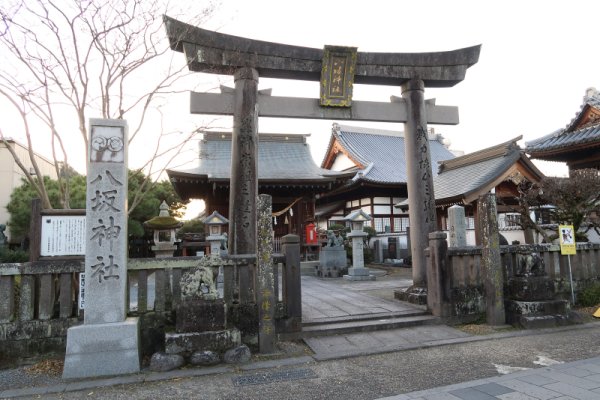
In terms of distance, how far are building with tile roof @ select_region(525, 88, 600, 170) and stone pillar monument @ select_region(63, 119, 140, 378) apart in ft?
46.2

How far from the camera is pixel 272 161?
23.1 metres

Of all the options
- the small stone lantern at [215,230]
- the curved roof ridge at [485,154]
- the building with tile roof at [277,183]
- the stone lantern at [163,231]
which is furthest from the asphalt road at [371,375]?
the curved roof ridge at [485,154]

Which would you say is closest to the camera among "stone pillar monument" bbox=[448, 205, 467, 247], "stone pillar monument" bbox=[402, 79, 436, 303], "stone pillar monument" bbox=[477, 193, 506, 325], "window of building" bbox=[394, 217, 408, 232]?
"stone pillar monument" bbox=[477, 193, 506, 325]

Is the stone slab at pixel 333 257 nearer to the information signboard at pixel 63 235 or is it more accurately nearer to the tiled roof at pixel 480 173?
the tiled roof at pixel 480 173

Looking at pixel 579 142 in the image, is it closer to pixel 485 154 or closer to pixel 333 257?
pixel 485 154

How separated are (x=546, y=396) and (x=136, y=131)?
7547 millimetres

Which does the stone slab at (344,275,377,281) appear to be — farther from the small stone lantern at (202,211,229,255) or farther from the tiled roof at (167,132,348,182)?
the tiled roof at (167,132,348,182)

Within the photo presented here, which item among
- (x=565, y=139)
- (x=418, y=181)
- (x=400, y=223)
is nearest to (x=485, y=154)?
(x=565, y=139)

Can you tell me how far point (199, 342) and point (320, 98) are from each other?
5605mm

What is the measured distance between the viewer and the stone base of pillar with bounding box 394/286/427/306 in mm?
7777

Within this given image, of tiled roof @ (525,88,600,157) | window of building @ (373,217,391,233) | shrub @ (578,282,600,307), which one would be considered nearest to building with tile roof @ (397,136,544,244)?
tiled roof @ (525,88,600,157)

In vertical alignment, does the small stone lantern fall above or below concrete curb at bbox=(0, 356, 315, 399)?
above

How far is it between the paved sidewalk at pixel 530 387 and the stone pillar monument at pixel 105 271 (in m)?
3.40

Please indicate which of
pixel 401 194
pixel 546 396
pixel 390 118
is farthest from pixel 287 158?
pixel 546 396
